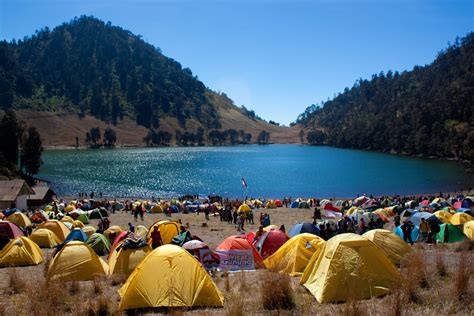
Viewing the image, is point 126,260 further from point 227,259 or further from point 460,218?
point 460,218

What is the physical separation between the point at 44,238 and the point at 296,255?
12.3m

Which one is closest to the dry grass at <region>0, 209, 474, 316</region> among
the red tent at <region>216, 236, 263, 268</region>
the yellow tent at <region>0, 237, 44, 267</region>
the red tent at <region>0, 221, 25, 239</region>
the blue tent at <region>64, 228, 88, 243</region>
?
the red tent at <region>216, 236, 263, 268</region>

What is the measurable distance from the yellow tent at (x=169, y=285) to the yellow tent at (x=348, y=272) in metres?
2.22

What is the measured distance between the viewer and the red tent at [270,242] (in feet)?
51.6

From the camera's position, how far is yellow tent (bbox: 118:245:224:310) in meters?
8.52

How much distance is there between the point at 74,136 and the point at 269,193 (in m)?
140

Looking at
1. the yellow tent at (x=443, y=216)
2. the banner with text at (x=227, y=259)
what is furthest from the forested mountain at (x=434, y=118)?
the banner with text at (x=227, y=259)

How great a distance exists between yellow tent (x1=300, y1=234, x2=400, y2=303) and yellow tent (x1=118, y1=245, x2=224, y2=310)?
7.28 feet

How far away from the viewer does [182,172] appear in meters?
95.2

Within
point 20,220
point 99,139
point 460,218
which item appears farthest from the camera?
point 99,139

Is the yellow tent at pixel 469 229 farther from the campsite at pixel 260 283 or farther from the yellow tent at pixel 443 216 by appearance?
the campsite at pixel 260 283

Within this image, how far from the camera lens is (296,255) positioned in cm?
1259

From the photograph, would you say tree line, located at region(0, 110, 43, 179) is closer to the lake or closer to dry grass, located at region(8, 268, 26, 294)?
the lake

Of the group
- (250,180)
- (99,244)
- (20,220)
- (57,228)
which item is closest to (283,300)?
(99,244)
